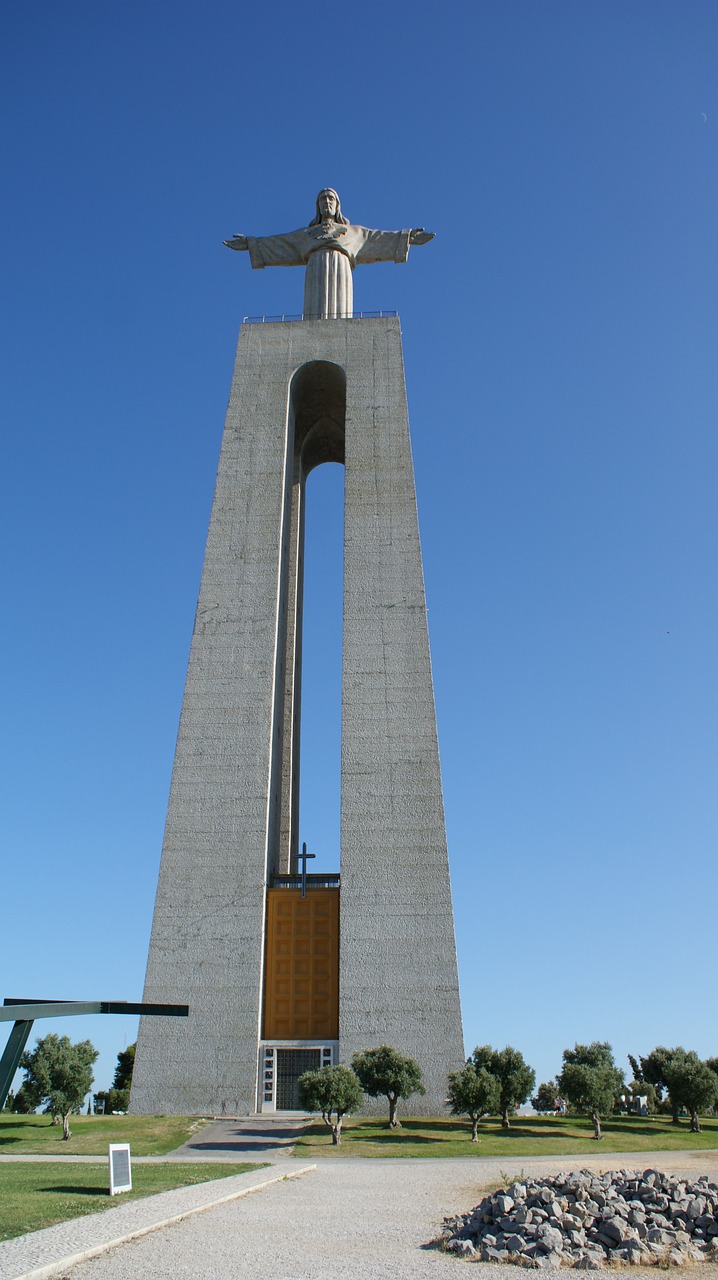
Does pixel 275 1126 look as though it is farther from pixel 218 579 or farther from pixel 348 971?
pixel 218 579

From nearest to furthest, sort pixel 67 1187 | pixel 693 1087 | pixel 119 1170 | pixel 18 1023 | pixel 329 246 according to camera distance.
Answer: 1. pixel 18 1023
2. pixel 119 1170
3. pixel 67 1187
4. pixel 693 1087
5. pixel 329 246

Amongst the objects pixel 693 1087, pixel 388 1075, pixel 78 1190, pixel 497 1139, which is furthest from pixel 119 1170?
pixel 693 1087

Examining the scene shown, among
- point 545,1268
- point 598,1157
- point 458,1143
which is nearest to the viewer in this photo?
point 545,1268

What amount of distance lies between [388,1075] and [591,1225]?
39.9ft

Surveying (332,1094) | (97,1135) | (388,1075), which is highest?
(388,1075)

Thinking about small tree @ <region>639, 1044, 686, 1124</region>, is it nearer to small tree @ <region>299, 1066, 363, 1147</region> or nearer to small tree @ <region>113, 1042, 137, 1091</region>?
small tree @ <region>299, 1066, 363, 1147</region>

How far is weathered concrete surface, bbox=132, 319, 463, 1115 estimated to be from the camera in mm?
22344

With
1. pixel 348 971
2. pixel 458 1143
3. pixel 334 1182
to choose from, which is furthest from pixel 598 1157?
pixel 348 971

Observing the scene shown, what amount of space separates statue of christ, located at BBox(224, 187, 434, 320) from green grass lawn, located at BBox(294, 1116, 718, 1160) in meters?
27.3

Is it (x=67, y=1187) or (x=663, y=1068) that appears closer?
(x=67, y=1187)

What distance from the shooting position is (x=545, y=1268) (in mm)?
7309

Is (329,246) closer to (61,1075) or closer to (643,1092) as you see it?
(61,1075)

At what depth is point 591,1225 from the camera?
8.09 m

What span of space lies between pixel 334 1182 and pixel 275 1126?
853 cm
